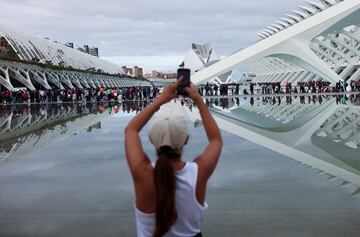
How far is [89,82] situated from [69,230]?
57.8 m

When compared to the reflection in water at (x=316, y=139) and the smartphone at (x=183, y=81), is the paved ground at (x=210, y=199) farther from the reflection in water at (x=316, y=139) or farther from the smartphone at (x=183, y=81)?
the smartphone at (x=183, y=81)

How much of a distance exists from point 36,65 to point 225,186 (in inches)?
1421

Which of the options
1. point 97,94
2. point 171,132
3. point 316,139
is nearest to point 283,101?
point 97,94

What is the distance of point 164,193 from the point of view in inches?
Result: 60.8

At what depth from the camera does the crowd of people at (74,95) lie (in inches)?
1144

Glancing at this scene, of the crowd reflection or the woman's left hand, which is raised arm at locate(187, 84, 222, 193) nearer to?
the woman's left hand

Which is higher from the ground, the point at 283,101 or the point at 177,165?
the point at 177,165

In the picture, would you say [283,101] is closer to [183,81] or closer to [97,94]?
[97,94]

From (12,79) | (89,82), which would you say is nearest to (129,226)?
(12,79)

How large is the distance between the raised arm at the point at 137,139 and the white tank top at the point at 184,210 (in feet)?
0.41

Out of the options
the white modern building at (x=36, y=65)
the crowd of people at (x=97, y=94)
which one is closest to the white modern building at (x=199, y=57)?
the white modern building at (x=36, y=65)

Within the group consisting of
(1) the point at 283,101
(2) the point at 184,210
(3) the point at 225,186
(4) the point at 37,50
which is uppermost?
(2) the point at 184,210

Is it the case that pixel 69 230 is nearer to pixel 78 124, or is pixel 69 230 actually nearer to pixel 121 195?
pixel 121 195

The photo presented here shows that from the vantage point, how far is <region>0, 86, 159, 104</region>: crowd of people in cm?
2907
